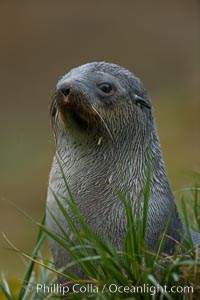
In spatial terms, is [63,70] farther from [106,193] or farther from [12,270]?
[106,193]

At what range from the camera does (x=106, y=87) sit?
4.29 m

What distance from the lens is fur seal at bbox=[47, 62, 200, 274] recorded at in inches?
166

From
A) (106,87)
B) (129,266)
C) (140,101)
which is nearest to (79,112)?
(106,87)

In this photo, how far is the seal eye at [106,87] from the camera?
4281mm

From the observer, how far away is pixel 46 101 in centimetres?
1411

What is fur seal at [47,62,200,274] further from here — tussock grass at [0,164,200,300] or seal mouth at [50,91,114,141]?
tussock grass at [0,164,200,300]

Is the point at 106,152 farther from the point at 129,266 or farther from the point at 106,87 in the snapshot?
the point at 129,266

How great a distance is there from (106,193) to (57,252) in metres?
0.29

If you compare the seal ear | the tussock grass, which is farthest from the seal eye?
the tussock grass

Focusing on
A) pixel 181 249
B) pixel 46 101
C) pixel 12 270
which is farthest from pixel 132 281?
pixel 46 101

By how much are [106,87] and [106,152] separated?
0.25 metres

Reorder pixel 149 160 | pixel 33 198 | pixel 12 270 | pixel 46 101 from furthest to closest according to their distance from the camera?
1. pixel 46 101
2. pixel 33 198
3. pixel 12 270
4. pixel 149 160

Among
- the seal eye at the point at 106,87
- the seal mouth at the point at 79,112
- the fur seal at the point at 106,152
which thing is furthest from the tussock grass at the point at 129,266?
the seal eye at the point at 106,87

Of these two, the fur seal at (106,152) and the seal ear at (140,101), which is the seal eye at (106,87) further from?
the seal ear at (140,101)
